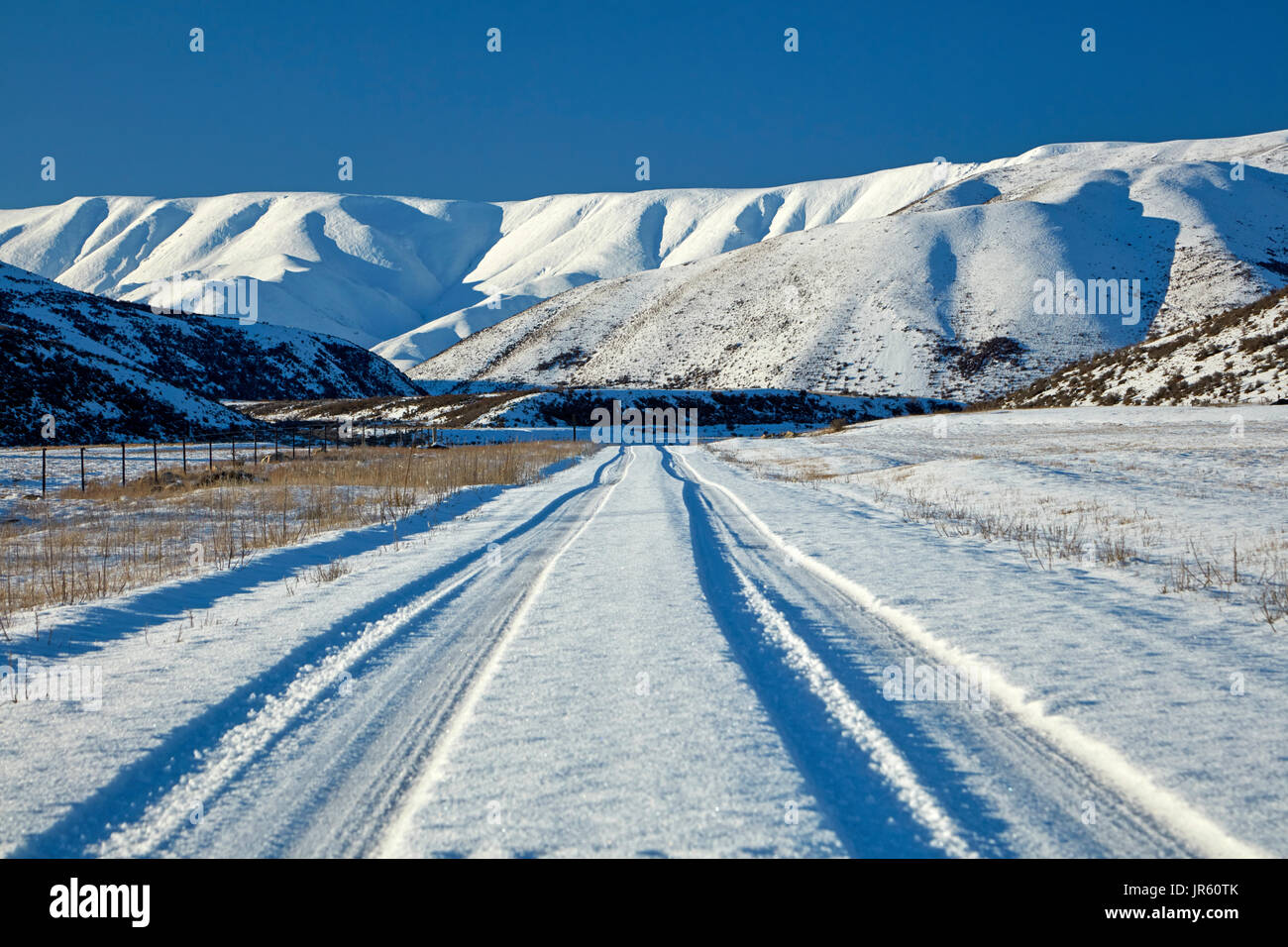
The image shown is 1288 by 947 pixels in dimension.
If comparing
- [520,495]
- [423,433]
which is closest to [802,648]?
[520,495]

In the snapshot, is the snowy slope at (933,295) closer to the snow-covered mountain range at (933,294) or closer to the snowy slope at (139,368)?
the snow-covered mountain range at (933,294)

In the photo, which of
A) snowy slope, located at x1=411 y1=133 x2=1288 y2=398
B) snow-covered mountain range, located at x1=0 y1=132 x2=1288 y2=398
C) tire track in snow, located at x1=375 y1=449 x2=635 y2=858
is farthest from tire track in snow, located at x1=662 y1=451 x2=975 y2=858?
snowy slope, located at x1=411 y1=133 x2=1288 y2=398

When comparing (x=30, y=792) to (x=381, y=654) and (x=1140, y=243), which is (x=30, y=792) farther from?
(x=1140, y=243)

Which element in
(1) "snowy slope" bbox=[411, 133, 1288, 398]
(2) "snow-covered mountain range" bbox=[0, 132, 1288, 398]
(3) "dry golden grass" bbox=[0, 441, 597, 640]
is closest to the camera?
(3) "dry golden grass" bbox=[0, 441, 597, 640]

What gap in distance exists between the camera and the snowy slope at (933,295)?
98.4 meters

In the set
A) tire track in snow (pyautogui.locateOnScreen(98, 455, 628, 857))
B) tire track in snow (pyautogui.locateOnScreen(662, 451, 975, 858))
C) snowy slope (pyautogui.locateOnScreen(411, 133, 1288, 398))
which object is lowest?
tire track in snow (pyautogui.locateOnScreen(98, 455, 628, 857))

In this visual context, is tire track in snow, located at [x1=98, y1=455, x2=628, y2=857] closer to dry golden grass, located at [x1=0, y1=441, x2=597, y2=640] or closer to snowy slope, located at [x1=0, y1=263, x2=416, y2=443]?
dry golden grass, located at [x1=0, y1=441, x2=597, y2=640]

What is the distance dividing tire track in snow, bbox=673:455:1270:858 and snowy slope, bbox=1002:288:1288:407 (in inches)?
1464

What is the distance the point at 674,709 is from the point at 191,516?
15.1 meters

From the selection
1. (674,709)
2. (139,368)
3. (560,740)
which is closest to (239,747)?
(560,740)

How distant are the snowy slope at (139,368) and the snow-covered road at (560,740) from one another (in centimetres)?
5042

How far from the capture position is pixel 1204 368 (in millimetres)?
40281

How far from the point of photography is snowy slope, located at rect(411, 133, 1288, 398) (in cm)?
9838
